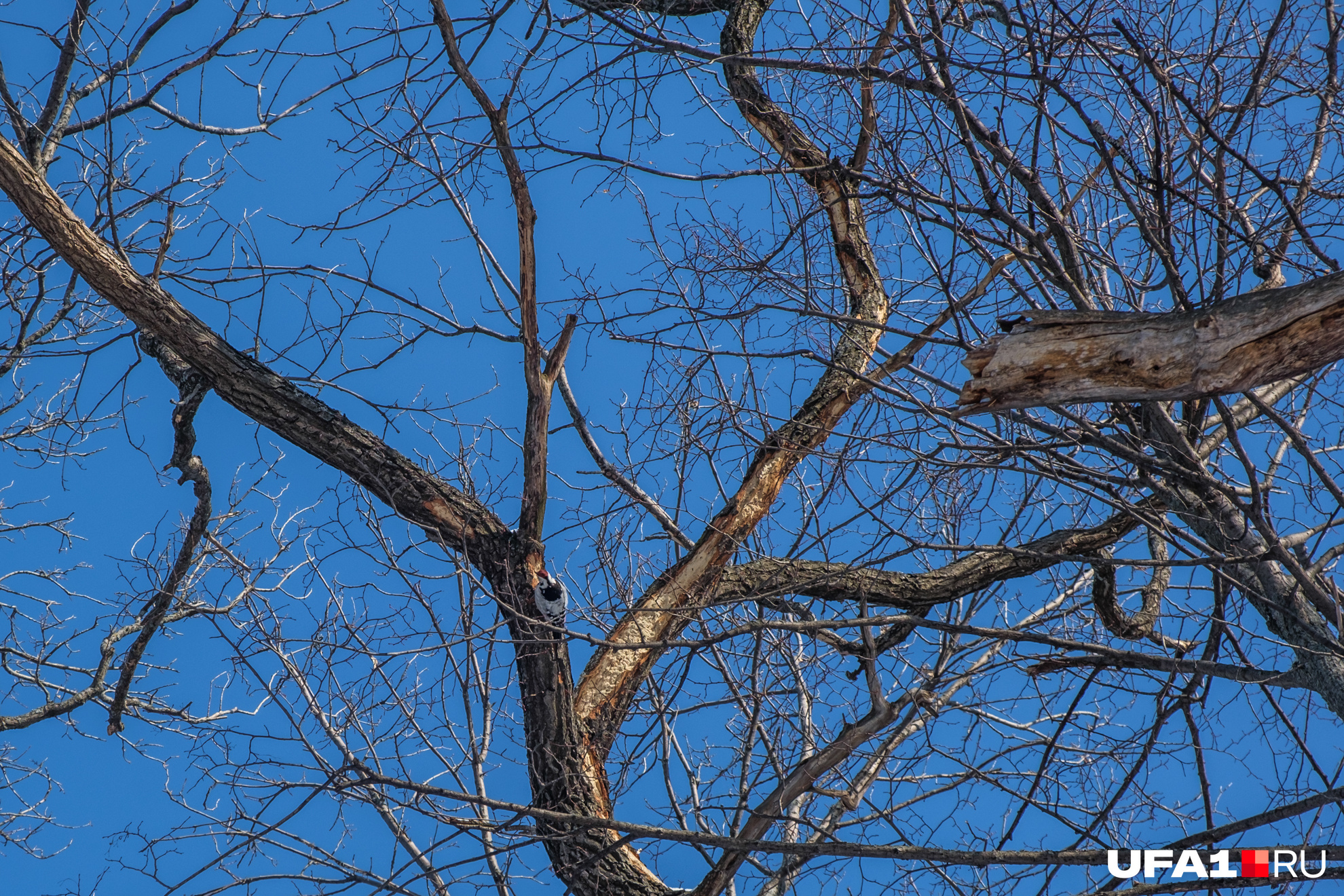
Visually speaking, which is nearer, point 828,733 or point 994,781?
point 994,781

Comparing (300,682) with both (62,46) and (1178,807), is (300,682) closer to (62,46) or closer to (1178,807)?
(62,46)

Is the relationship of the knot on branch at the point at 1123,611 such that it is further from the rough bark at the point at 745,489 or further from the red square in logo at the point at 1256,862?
the red square in logo at the point at 1256,862

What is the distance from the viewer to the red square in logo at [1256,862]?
2836mm

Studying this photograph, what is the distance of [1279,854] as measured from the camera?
2811 millimetres

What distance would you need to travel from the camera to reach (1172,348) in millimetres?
1941

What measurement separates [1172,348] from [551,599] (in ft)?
7.79

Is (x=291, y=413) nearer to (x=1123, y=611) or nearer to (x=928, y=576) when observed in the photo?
(x=928, y=576)

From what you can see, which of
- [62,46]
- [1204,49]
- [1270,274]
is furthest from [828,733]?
[62,46]

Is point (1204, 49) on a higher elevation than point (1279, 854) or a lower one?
higher

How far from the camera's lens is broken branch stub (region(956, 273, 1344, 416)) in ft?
6.27

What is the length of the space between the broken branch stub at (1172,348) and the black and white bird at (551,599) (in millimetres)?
2112

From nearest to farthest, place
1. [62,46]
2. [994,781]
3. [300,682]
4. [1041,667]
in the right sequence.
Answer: [994,781]
[1041,667]
[300,682]
[62,46]

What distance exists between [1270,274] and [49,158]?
497 centimetres

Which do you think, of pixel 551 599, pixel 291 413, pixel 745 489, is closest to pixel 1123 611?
pixel 745 489
